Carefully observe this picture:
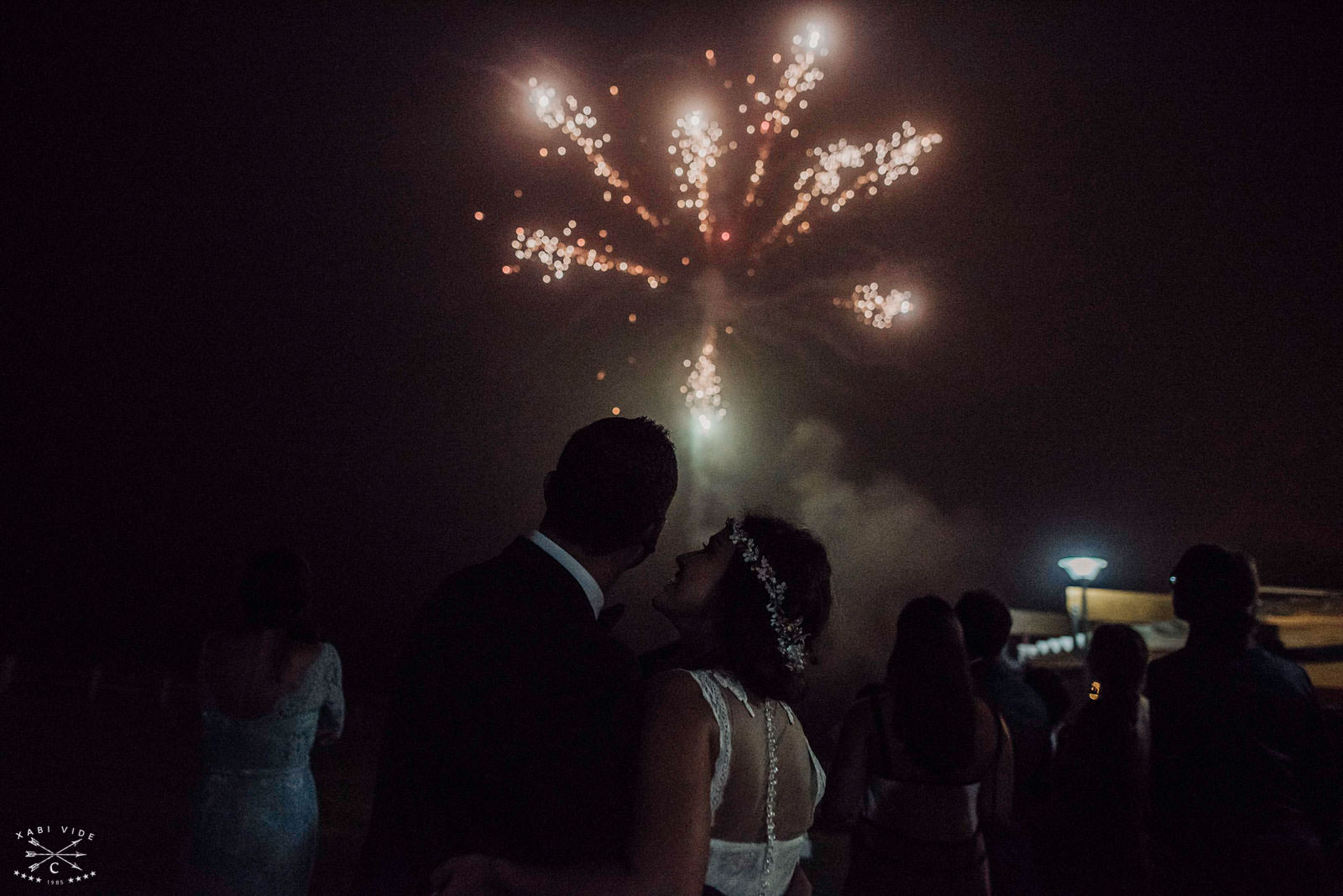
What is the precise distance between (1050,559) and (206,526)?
2032cm

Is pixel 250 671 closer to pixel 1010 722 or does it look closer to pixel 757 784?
pixel 757 784

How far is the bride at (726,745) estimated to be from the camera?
1296 millimetres

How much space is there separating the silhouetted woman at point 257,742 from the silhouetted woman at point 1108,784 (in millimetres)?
2802

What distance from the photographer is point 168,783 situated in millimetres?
7566

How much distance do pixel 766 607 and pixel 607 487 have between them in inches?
20.9

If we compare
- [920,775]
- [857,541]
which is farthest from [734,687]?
[857,541]

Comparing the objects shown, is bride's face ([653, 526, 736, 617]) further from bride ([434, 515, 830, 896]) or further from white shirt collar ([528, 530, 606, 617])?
white shirt collar ([528, 530, 606, 617])

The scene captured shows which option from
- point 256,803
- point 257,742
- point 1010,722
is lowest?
point 256,803

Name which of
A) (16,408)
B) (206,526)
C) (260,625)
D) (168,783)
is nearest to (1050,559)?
(168,783)

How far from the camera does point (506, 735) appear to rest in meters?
1.29

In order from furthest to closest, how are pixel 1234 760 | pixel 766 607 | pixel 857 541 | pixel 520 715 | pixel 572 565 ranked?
pixel 857 541 < pixel 1234 760 < pixel 766 607 < pixel 572 565 < pixel 520 715

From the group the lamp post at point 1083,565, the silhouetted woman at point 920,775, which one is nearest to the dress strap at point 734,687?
the silhouetted woman at point 920,775

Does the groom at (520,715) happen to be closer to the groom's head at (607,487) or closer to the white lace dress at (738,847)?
the groom's head at (607,487)

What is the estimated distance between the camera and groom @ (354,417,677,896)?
1279 millimetres
